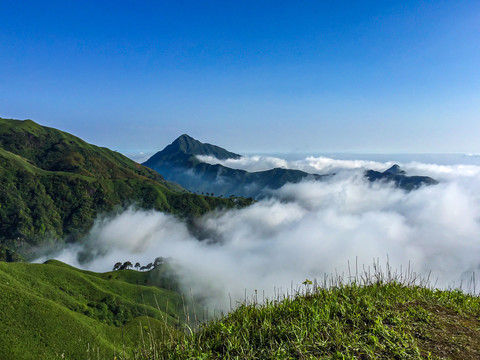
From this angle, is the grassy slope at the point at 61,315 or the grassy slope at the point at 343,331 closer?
the grassy slope at the point at 343,331

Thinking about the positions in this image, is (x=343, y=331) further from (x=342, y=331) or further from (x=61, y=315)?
(x=61, y=315)

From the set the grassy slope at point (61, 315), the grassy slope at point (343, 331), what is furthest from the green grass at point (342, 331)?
the grassy slope at point (61, 315)

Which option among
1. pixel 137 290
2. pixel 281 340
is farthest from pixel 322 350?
pixel 137 290

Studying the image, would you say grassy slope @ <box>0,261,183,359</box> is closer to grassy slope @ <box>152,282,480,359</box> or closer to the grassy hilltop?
the grassy hilltop

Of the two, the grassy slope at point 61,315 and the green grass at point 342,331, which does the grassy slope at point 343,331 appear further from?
the grassy slope at point 61,315

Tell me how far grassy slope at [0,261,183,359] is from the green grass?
5.06 ft

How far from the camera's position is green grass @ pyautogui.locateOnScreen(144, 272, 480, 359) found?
552cm

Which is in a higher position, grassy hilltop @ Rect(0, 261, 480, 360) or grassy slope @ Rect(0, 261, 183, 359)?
grassy hilltop @ Rect(0, 261, 480, 360)

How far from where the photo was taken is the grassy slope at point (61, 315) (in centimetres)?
→ 5659

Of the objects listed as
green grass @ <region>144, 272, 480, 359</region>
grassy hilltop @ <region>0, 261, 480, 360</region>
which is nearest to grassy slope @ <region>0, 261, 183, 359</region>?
grassy hilltop @ <region>0, 261, 480, 360</region>

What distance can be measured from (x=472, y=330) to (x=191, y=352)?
6.85 metres

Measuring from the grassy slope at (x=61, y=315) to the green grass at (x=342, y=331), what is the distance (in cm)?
154

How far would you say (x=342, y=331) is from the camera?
612 centimetres

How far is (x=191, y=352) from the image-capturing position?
562 centimetres
